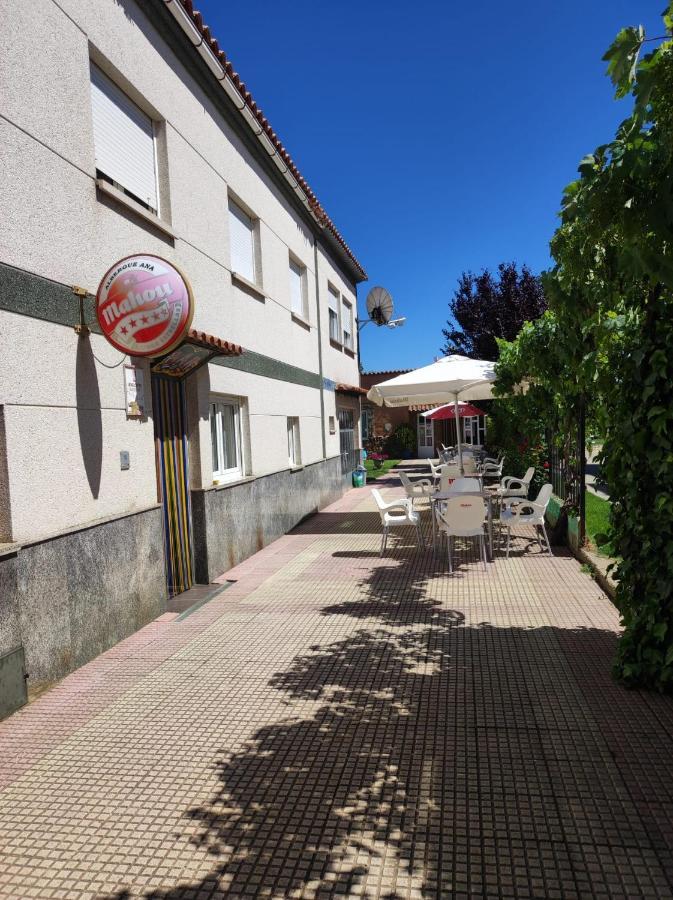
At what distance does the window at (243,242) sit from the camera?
9.62 meters

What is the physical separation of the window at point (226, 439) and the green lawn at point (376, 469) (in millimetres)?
12723

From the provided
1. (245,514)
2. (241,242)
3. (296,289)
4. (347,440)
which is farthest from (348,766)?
(347,440)

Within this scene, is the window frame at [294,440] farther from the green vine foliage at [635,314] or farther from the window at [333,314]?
the green vine foliage at [635,314]

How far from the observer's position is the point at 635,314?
4.16 meters

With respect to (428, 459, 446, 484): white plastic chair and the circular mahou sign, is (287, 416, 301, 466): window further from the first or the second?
the circular mahou sign

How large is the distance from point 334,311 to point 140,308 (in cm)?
1273

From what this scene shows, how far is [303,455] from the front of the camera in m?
13.3

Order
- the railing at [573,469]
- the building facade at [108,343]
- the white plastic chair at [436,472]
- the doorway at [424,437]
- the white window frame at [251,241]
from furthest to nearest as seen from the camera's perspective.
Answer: the doorway at [424,437] < the white plastic chair at [436,472] < the white window frame at [251,241] < the railing at [573,469] < the building facade at [108,343]

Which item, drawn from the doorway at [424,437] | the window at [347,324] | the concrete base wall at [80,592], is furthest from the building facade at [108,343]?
the doorway at [424,437]

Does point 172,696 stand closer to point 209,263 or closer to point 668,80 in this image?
point 668,80

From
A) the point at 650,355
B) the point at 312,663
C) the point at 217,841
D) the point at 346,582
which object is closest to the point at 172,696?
the point at 312,663

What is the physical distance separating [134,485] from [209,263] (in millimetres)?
3475

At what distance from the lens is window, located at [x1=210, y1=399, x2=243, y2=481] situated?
344 inches

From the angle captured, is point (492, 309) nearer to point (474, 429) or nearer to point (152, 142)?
point (474, 429)
